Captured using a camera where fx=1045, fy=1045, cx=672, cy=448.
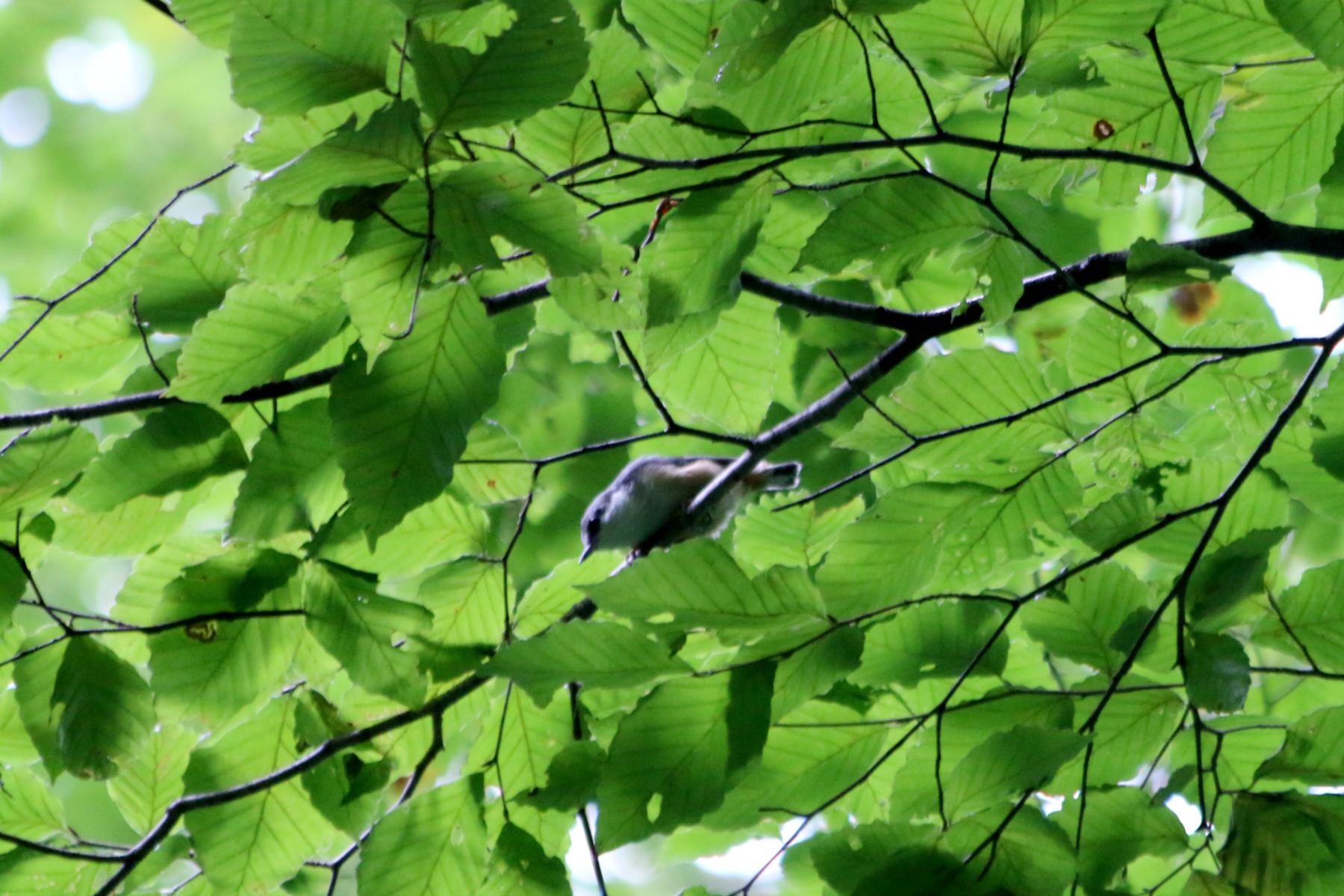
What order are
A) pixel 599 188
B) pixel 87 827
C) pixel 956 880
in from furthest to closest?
pixel 87 827
pixel 599 188
pixel 956 880

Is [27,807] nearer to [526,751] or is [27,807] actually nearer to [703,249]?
[526,751]

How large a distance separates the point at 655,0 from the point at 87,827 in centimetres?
434

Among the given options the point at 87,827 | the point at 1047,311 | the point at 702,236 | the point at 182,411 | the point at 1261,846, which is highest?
the point at 702,236

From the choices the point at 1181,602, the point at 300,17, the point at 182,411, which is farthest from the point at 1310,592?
the point at 182,411

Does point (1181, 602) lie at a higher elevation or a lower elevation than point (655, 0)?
lower

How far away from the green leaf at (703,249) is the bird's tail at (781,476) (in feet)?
4.10

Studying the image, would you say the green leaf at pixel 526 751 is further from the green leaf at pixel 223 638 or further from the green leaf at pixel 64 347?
the green leaf at pixel 64 347

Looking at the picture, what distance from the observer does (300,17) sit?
0.90 m

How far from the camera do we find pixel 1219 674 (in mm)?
1148

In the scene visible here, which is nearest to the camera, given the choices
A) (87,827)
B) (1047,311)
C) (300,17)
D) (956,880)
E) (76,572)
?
(300,17)

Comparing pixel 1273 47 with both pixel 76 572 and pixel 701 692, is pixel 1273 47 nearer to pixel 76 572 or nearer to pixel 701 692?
pixel 701 692

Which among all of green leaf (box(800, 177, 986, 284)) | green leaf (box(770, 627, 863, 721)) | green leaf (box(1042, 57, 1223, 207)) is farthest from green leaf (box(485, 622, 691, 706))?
green leaf (box(1042, 57, 1223, 207))

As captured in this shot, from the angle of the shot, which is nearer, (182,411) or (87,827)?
(182,411)

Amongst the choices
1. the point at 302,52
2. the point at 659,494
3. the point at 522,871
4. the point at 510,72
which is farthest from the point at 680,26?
the point at 659,494
